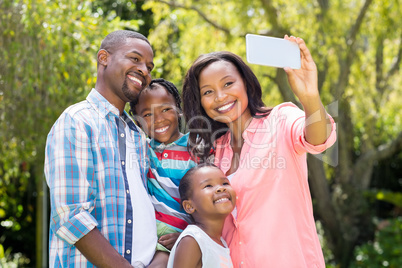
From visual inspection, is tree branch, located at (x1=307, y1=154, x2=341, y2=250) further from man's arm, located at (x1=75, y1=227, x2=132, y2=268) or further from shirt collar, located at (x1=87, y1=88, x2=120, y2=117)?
man's arm, located at (x1=75, y1=227, x2=132, y2=268)

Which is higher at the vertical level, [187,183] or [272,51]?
[272,51]

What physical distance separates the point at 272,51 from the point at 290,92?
453cm

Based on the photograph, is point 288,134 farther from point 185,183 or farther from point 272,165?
point 185,183

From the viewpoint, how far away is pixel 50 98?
445 cm

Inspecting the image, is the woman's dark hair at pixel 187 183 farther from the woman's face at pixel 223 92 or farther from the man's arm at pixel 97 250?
the man's arm at pixel 97 250

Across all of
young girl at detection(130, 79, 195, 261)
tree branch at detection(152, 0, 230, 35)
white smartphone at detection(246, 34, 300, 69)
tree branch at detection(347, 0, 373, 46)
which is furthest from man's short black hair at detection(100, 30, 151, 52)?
tree branch at detection(347, 0, 373, 46)

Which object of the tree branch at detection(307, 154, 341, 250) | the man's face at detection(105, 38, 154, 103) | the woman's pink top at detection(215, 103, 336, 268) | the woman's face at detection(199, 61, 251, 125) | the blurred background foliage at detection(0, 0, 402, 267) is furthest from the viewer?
the tree branch at detection(307, 154, 341, 250)

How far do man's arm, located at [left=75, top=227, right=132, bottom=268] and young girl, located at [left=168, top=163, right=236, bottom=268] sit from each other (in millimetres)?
360

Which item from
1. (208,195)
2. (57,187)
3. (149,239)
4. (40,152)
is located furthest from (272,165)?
(40,152)

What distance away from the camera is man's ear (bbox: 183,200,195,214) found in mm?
2297

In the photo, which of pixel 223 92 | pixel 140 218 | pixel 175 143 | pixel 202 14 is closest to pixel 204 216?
pixel 140 218

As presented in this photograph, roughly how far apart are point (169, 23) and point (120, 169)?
5.47m

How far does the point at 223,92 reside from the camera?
2287 mm

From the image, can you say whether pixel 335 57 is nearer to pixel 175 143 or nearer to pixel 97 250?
pixel 175 143
